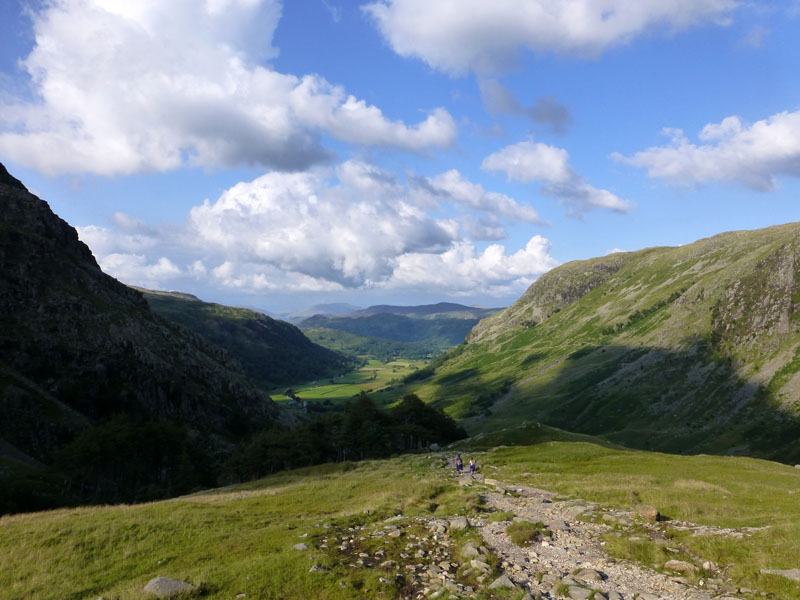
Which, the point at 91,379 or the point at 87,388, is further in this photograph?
the point at 91,379

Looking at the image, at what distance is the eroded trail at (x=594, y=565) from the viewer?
18344 millimetres

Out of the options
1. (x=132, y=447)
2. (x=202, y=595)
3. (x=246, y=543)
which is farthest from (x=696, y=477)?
(x=132, y=447)

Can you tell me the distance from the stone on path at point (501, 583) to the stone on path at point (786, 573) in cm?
1140

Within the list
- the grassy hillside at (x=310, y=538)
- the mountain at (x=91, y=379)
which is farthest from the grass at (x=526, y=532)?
the mountain at (x=91, y=379)

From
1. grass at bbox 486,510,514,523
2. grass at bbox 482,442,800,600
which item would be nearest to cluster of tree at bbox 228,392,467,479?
grass at bbox 482,442,800,600

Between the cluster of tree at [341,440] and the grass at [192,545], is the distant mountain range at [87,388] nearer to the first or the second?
the cluster of tree at [341,440]

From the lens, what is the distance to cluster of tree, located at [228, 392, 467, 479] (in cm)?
9069

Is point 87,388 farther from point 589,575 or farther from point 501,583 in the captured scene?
point 589,575

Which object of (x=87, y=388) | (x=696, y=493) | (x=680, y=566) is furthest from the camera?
(x=87, y=388)

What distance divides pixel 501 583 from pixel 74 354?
16931cm

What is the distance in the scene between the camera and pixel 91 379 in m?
143

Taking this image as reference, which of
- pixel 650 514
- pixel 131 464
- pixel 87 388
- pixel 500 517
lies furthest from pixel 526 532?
pixel 87 388

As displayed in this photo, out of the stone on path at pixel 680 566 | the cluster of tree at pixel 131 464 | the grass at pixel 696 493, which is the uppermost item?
the stone on path at pixel 680 566

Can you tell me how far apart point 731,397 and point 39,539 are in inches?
6892
